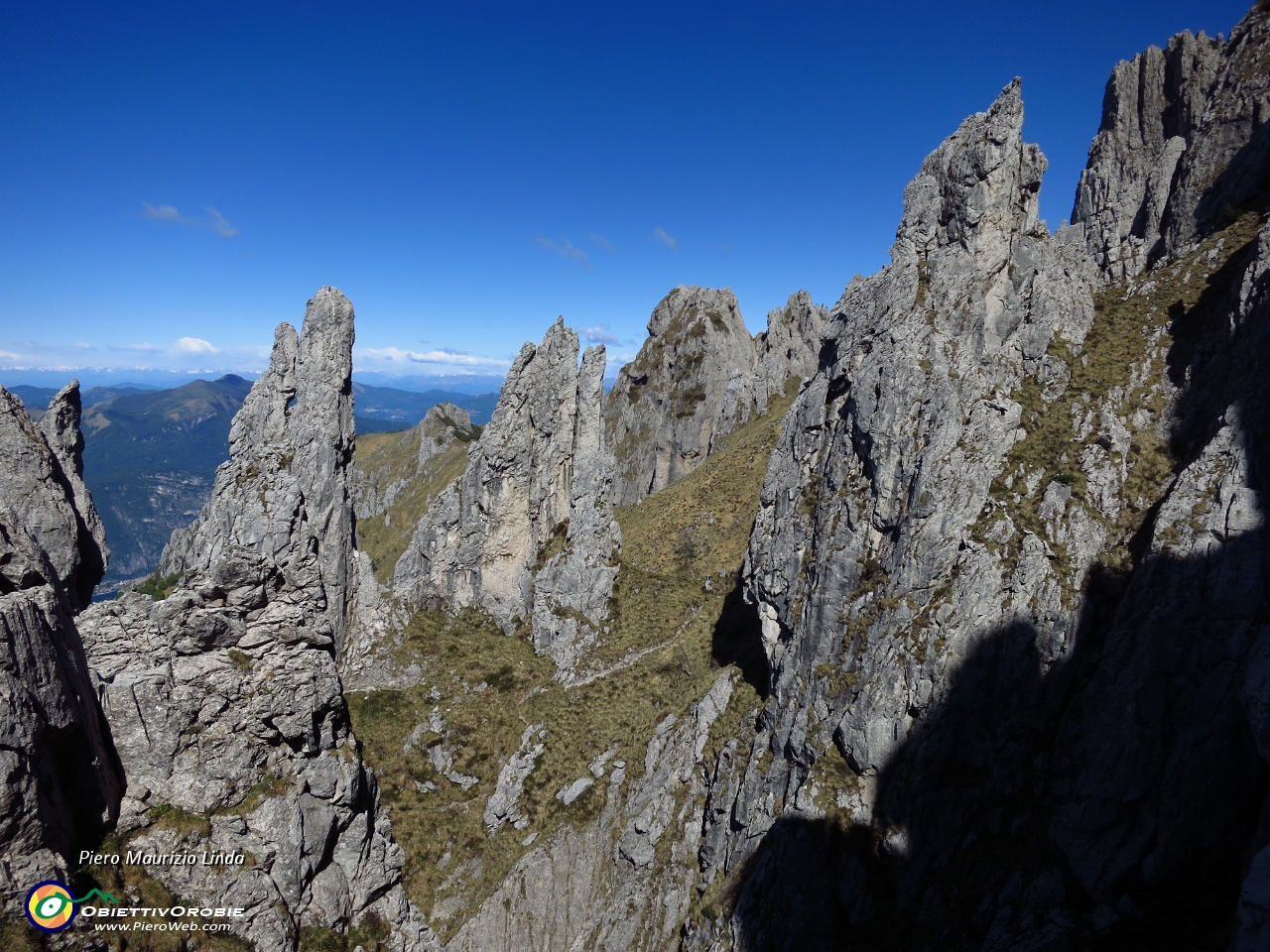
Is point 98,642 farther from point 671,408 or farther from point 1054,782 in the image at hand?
point 671,408

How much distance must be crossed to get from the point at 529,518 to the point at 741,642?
1845 centimetres

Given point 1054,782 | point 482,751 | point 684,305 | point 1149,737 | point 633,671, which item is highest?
A: point 684,305

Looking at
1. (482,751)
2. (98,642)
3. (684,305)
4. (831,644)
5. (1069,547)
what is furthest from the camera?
(684,305)

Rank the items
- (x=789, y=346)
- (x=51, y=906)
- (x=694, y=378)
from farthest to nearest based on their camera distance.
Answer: (x=694, y=378)
(x=789, y=346)
(x=51, y=906)

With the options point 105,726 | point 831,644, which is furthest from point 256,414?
point 831,644

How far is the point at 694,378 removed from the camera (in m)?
98.6

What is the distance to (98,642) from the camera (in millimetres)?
17609

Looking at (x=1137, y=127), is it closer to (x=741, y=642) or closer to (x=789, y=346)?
(x=789, y=346)

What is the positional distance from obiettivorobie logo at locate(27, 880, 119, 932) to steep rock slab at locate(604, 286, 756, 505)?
8290cm

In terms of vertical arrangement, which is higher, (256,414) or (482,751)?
(256,414)

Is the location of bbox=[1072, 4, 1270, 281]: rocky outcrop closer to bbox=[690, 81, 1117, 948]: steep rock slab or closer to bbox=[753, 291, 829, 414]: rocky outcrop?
bbox=[690, 81, 1117, 948]: steep rock slab

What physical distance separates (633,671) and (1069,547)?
2503cm

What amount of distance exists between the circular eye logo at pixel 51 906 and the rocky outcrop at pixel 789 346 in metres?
84.1

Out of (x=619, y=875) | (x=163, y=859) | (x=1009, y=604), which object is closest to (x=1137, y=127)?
(x=1009, y=604)
